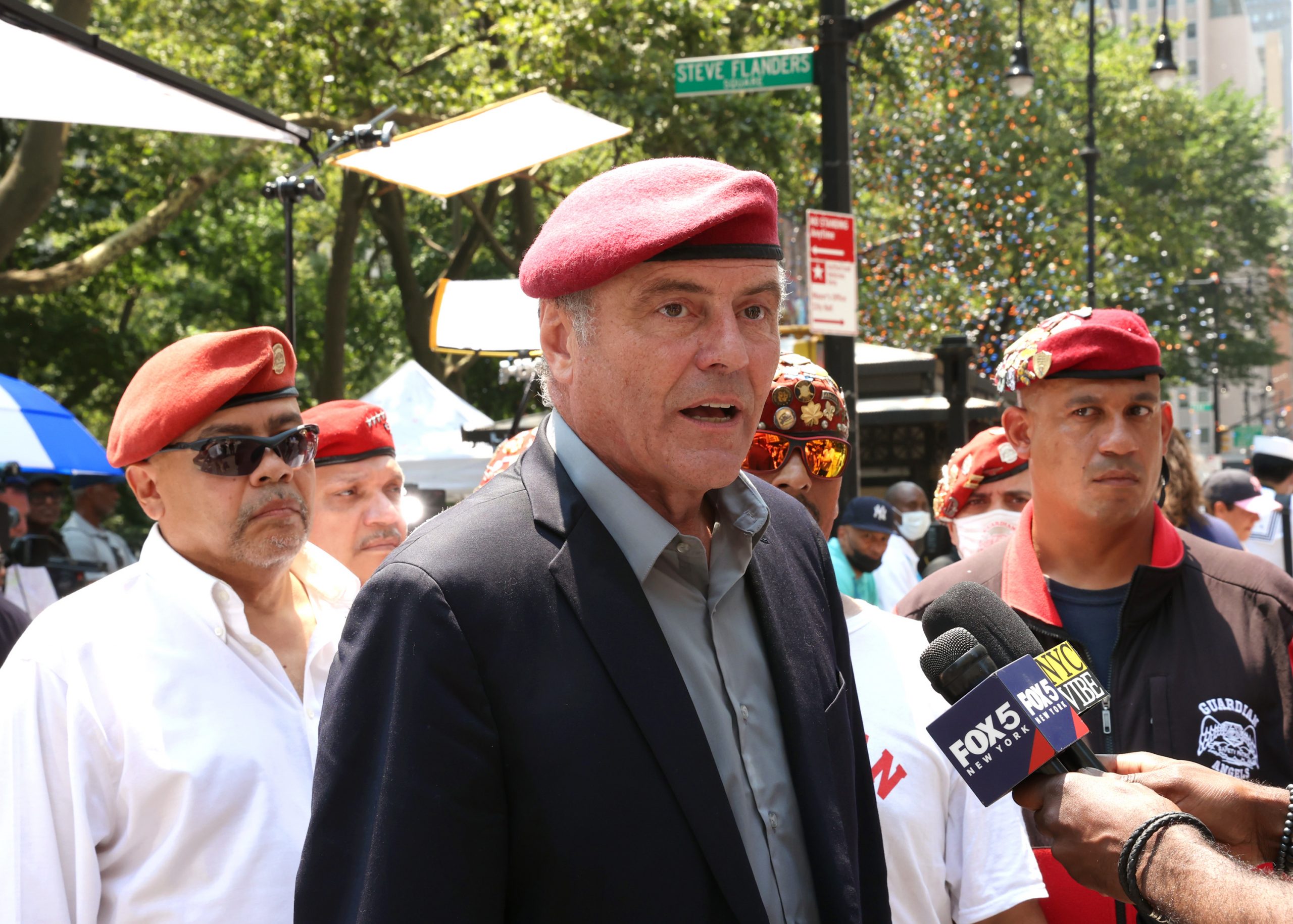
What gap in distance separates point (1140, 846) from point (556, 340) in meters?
1.21

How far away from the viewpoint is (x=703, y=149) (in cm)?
1561

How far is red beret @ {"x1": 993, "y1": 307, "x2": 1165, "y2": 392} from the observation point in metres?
3.18

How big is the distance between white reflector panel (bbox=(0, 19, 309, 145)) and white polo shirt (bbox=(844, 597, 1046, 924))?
137 inches

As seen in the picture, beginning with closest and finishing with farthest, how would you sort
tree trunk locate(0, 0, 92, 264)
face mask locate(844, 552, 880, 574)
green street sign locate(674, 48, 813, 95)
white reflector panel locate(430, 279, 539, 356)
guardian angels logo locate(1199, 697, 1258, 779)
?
guardian angels logo locate(1199, 697, 1258, 779) → white reflector panel locate(430, 279, 539, 356) → face mask locate(844, 552, 880, 574) → green street sign locate(674, 48, 813, 95) → tree trunk locate(0, 0, 92, 264)

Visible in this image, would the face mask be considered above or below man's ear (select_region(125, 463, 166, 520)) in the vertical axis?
below

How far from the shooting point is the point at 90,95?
16.3 feet

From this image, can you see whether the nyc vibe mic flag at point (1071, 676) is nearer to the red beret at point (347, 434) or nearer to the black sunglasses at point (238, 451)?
the black sunglasses at point (238, 451)

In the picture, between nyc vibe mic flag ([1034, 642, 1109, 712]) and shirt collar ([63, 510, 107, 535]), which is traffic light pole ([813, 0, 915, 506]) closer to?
nyc vibe mic flag ([1034, 642, 1109, 712])

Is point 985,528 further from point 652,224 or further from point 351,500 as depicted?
point 652,224

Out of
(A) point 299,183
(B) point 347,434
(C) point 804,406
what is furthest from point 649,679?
(A) point 299,183

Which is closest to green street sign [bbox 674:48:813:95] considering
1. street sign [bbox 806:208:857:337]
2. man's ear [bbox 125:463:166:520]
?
street sign [bbox 806:208:857:337]

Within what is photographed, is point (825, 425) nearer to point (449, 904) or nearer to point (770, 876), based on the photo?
point (770, 876)

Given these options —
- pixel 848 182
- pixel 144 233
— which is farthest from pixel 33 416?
pixel 848 182

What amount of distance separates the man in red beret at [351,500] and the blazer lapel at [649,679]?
106 inches
